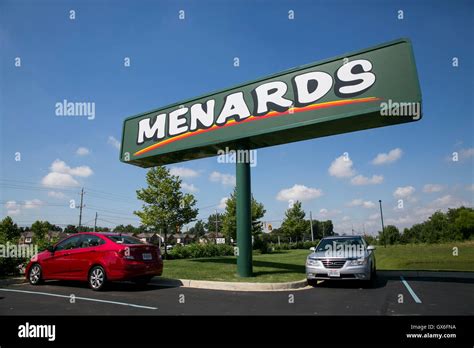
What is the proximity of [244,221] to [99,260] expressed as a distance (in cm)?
461

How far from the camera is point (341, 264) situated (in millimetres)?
8539

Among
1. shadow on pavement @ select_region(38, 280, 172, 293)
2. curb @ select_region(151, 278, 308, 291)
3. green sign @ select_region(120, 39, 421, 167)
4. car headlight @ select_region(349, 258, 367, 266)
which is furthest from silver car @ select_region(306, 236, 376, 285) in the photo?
shadow on pavement @ select_region(38, 280, 172, 293)

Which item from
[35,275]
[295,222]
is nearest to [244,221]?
[35,275]

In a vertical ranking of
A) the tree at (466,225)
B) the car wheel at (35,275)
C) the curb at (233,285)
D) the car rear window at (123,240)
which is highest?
the car rear window at (123,240)

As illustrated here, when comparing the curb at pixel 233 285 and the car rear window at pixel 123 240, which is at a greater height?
the car rear window at pixel 123 240

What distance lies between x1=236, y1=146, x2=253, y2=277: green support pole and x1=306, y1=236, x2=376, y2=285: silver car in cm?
211

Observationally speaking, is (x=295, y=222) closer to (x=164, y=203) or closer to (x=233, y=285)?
(x=164, y=203)

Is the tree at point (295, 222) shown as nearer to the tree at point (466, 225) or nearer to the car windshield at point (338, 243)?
the tree at point (466, 225)

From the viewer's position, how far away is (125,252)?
7.57 m

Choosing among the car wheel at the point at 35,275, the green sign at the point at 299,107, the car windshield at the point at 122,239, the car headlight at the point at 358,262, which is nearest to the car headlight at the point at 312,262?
the car headlight at the point at 358,262

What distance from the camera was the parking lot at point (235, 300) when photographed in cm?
568

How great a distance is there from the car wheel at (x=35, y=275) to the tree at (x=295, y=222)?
138ft
